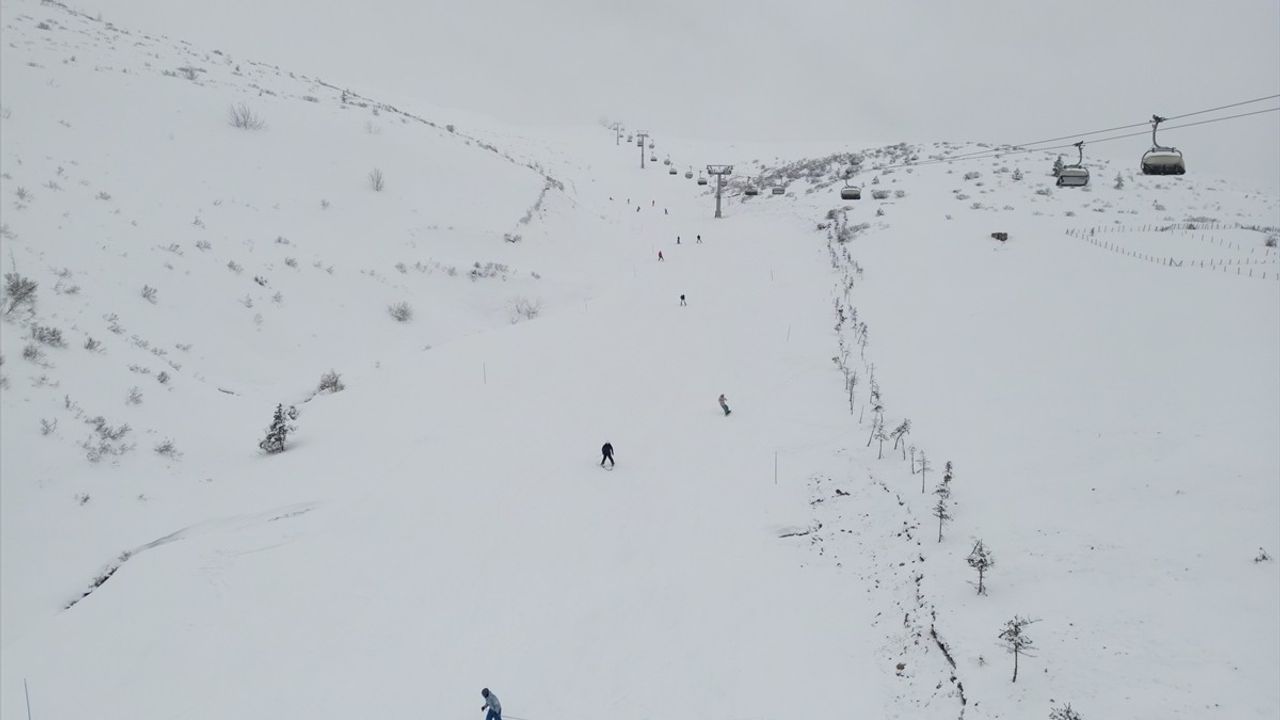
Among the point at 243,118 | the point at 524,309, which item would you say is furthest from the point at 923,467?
the point at 243,118

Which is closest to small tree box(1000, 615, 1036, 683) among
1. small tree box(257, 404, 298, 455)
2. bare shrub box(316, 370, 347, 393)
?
small tree box(257, 404, 298, 455)

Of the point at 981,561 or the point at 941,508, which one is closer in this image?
the point at 981,561

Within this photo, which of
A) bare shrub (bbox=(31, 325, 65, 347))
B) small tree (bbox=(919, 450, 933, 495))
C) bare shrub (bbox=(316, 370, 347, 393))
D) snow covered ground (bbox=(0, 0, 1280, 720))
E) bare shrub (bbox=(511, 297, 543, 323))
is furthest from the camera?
bare shrub (bbox=(511, 297, 543, 323))

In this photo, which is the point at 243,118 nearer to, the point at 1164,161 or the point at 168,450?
the point at 168,450

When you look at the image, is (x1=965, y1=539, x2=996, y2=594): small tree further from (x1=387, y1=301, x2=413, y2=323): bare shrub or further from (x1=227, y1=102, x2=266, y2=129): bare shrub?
(x1=227, y1=102, x2=266, y2=129): bare shrub

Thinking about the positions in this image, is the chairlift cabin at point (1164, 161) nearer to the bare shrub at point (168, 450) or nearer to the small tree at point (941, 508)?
the small tree at point (941, 508)

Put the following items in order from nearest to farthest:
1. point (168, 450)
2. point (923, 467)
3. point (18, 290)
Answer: point (923, 467), point (168, 450), point (18, 290)

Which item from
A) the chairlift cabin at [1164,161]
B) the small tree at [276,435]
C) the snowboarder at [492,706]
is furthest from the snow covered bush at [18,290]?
the chairlift cabin at [1164,161]
